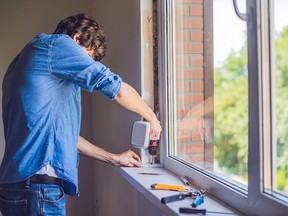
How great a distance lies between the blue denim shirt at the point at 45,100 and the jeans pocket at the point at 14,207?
0.09 m

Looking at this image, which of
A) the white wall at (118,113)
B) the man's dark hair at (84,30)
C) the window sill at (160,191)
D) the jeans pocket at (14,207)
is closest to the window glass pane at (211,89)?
the window sill at (160,191)

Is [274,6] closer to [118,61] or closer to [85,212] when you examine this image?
[118,61]

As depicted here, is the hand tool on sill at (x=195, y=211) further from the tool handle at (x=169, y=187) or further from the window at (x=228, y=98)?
the tool handle at (x=169, y=187)

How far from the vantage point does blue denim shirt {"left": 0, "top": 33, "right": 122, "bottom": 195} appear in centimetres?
135

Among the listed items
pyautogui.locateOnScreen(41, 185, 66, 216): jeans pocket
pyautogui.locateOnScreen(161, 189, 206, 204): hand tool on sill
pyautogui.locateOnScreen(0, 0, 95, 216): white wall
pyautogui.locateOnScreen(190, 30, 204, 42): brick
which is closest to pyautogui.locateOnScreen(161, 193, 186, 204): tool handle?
pyautogui.locateOnScreen(161, 189, 206, 204): hand tool on sill

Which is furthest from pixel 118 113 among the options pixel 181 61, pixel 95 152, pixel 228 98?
pixel 228 98

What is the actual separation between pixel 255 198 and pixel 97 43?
97 cm

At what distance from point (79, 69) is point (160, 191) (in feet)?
1.73

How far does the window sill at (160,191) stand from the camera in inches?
46.3

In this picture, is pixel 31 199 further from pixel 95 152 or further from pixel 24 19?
pixel 24 19

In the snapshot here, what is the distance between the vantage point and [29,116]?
1427 millimetres

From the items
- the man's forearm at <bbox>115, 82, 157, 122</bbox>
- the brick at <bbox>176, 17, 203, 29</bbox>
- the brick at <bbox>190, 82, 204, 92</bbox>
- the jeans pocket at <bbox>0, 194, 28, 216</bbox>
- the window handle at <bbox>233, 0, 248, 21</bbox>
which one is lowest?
the jeans pocket at <bbox>0, 194, 28, 216</bbox>

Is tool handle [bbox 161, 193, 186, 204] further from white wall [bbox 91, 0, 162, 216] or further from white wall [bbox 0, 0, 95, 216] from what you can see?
white wall [bbox 0, 0, 95, 216]

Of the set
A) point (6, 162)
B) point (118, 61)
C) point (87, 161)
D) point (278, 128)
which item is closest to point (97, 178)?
point (87, 161)
